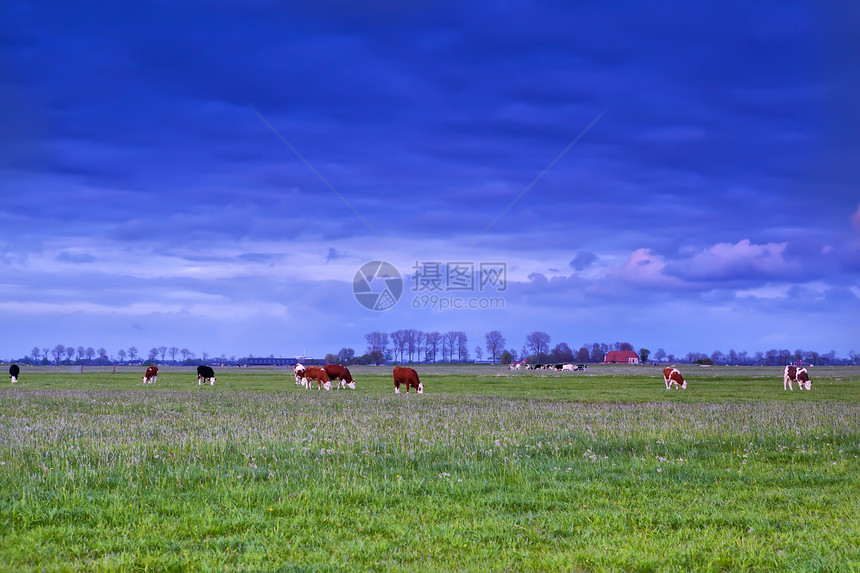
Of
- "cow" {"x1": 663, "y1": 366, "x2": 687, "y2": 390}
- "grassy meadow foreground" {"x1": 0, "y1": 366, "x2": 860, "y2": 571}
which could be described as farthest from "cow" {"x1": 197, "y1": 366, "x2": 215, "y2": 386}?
"grassy meadow foreground" {"x1": 0, "y1": 366, "x2": 860, "y2": 571}

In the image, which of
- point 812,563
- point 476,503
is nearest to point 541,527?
point 476,503

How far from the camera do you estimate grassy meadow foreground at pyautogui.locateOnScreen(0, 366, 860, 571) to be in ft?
26.0

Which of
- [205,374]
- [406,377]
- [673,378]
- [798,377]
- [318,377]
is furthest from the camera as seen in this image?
[205,374]

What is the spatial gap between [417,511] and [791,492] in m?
6.86

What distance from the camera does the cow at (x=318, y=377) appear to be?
51409 millimetres

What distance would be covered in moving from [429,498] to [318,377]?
138ft

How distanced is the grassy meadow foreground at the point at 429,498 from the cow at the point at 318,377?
107ft

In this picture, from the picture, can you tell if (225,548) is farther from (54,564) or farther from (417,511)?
(417,511)

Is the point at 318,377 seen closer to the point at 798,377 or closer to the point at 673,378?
the point at 673,378

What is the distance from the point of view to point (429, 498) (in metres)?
10.6

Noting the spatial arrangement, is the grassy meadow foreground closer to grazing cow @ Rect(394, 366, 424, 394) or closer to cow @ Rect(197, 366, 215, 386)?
grazing cow @ Rect(394, 366, 424, 394)

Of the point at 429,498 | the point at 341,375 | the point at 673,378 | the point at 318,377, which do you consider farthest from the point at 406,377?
the point at 429,498

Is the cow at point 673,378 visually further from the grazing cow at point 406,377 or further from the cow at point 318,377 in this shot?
the cow at point 318,377

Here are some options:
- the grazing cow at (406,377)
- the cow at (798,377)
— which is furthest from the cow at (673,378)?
→ the grazing cow at (406,377)
